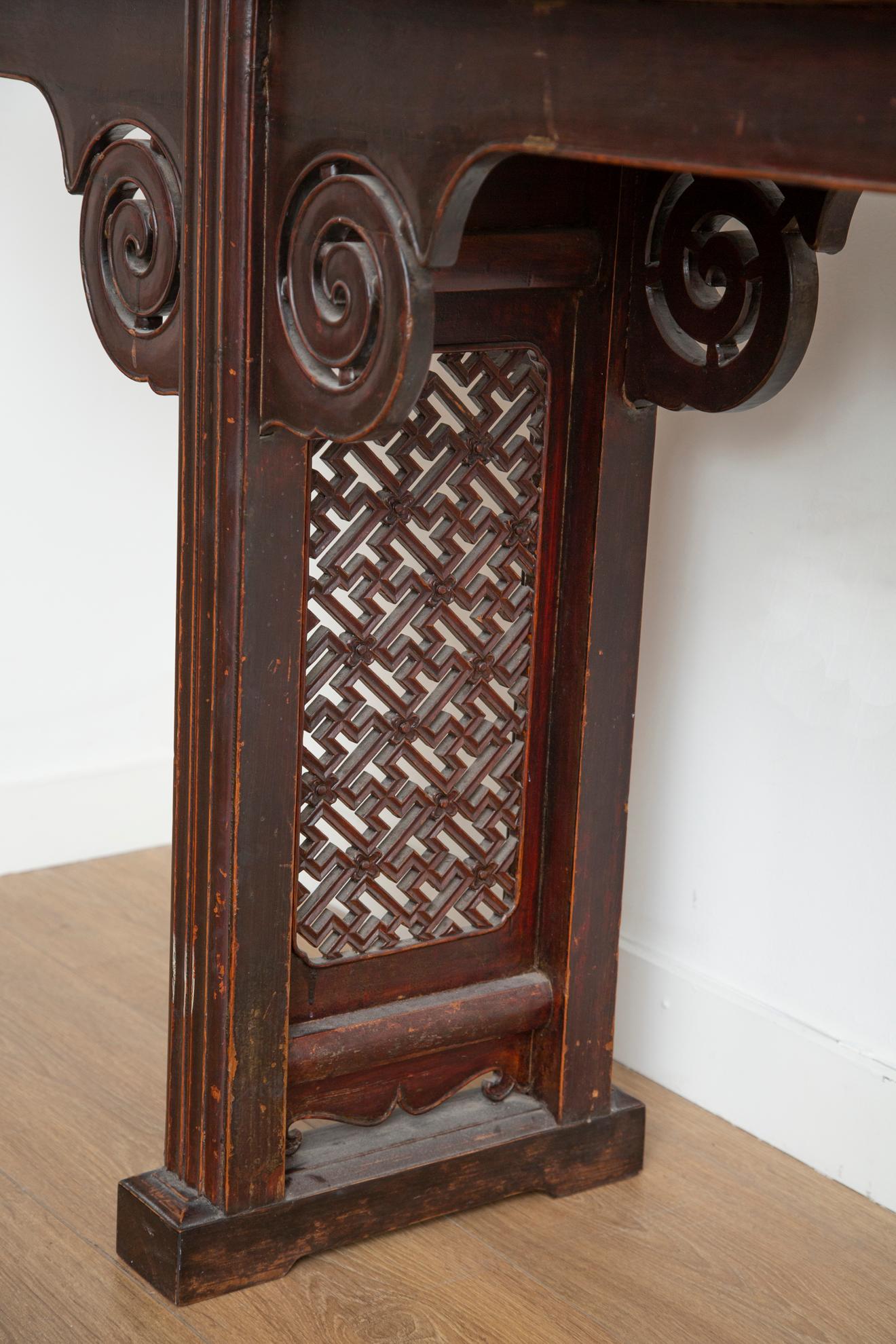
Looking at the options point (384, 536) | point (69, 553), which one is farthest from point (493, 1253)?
point (69, 553)

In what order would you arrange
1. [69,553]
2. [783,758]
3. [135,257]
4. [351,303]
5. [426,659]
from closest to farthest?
[351,303]
[135,257]
[426,659]
[783,758]
[69,553]

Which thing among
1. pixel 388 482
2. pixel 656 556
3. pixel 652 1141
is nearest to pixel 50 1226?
pixel 652 1141

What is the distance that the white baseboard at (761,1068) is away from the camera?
2.15 metres

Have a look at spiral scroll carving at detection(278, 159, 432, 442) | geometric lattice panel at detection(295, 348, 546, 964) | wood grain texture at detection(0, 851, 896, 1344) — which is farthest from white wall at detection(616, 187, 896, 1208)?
spiral scroll carving at detection(278, 159, 432, 442)

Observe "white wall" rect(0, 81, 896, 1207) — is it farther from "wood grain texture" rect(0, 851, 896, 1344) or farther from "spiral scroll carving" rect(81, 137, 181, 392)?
"spiral scroll carving" rect(81, 137, 181, 392)

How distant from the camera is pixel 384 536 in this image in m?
1.87

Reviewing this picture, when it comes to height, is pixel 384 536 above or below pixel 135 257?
below

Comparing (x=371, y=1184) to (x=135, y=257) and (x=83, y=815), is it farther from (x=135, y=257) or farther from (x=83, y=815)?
(x=83, y=815)

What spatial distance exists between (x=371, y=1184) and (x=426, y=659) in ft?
2.12

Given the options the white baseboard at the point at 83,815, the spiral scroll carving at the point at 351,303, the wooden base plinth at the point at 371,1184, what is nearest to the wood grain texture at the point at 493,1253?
the wooden base plinth at the point at 371,1184

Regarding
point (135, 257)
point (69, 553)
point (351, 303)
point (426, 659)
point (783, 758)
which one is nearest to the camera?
point (351, 303)

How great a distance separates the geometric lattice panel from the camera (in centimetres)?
187

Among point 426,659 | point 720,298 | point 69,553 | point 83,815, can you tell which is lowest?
point 83,815

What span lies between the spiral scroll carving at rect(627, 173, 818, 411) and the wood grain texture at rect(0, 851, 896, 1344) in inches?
41.2
